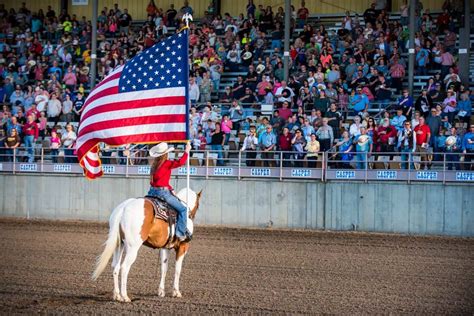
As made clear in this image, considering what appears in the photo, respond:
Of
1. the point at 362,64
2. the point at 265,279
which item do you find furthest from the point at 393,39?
the point at 265,279

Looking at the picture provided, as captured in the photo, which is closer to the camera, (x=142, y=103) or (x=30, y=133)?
(x=142, y=103)

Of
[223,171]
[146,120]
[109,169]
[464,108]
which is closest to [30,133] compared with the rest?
[109,169]

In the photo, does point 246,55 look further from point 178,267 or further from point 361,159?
point 178,267

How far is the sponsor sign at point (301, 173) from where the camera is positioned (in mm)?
23828

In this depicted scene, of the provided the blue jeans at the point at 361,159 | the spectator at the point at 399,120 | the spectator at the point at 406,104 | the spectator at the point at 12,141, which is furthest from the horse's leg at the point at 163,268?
the spectator at the point at 12,141

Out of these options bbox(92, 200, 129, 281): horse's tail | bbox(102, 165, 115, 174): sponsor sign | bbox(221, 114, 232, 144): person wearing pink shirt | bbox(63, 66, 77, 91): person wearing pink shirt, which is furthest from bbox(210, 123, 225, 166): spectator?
bbox(92, 200, 129, 281): horse's tail

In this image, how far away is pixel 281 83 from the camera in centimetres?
2767

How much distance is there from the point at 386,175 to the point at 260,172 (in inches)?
142

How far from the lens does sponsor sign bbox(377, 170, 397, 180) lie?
75.1ft

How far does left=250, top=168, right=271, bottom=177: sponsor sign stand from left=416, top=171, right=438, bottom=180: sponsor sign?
422 centimetres

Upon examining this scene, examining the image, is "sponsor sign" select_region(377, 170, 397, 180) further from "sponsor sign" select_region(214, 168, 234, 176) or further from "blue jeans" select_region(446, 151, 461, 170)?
"sponsor sign" select_region(214, 168, 234, 176)

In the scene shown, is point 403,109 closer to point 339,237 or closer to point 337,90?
point 337,90

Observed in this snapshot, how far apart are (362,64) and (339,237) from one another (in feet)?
24.3

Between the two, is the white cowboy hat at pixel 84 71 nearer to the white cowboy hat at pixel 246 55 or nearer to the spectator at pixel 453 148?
the white cowboy hat at pixel 246 55
